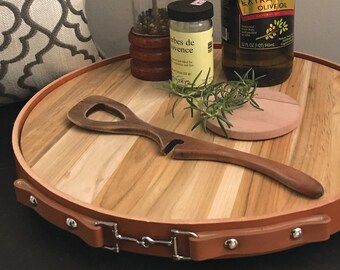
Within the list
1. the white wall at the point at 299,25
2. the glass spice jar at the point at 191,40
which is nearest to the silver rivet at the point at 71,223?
the glass spice jar at the point at 191,40

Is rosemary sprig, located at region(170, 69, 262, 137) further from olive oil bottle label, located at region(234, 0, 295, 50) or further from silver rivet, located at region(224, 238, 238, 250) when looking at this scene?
silver rivet, located at region(224, 238, 238, 250)

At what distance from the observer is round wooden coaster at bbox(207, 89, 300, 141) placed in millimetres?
573

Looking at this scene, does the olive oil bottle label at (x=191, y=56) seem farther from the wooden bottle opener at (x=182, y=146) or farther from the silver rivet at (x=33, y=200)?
the silver rivet at (x=33, y=200)

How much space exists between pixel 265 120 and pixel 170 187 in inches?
5.2

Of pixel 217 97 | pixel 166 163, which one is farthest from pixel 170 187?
pixel 217 97

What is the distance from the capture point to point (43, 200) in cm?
51

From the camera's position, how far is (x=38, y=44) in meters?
0.74

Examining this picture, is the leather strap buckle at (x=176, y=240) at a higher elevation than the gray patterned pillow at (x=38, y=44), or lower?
lower

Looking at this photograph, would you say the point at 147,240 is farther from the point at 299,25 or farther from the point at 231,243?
the point at 299,25

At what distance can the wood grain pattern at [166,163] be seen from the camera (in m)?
0.49

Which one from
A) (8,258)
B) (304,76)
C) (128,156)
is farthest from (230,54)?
(8,258)

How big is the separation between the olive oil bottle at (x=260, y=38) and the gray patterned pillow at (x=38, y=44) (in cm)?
19

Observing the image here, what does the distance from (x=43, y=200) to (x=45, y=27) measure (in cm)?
29

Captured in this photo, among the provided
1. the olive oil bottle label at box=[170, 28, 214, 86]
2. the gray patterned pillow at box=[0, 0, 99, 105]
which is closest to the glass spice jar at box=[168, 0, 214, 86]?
the olive oil bottle label at box=[170, 28, 214, 86]
